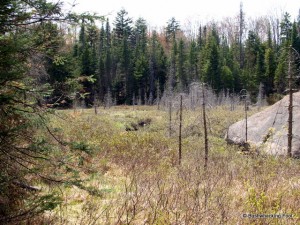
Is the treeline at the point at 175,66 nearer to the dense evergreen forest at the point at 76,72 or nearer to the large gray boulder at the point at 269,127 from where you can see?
Result: the dense evergreen forest at the point at 76,72

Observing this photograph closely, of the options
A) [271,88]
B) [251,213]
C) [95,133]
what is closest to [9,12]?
[251,213]

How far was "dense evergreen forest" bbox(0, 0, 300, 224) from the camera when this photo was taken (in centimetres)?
321

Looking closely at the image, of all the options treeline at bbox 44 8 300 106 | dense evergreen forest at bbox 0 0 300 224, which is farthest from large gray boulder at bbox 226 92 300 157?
treeline at bbox 44 8 300 106

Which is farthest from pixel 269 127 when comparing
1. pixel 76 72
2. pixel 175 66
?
pixel 175 66

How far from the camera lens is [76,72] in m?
5.64

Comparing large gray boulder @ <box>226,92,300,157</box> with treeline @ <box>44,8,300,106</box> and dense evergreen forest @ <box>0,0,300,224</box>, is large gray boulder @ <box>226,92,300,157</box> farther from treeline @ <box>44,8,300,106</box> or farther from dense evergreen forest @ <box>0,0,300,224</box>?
treeline @ <box>44,8,300,106</box>

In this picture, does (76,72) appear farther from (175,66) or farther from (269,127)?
(175,66)

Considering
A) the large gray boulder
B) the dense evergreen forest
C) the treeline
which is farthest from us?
the treeline

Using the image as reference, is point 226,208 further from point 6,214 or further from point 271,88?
point 271,88

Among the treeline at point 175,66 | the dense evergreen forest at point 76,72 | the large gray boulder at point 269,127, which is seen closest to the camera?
the dense evergreen forest at point 76,72

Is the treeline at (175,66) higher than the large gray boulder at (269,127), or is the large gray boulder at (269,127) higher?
the treeline at (175,66)

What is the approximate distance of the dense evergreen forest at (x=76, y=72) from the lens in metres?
3.21

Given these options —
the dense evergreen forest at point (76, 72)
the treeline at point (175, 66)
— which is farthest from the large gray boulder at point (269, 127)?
the treeline at point (175, 66)

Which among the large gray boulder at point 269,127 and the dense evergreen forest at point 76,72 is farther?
the large gray boulder at point 269,127
